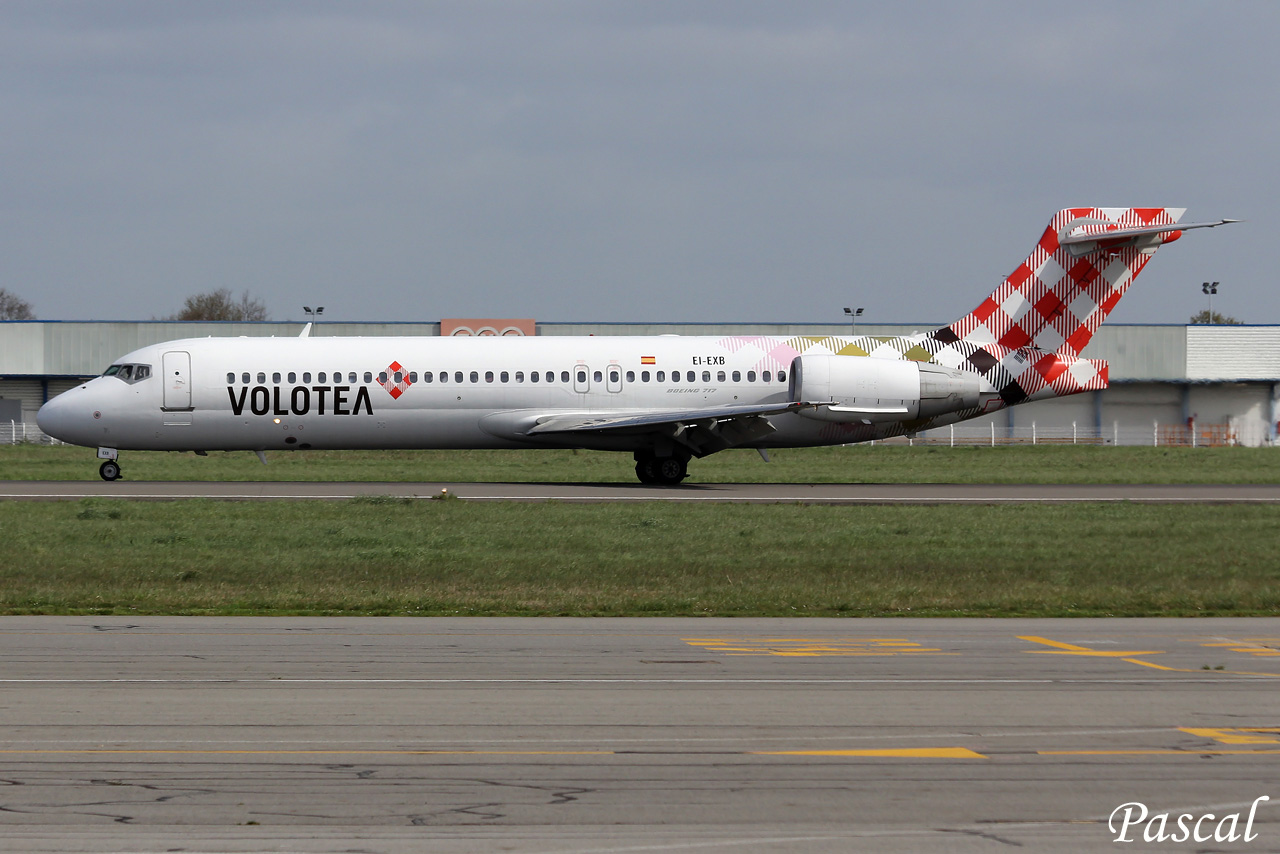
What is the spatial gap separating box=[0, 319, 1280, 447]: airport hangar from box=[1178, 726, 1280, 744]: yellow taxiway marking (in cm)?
5709

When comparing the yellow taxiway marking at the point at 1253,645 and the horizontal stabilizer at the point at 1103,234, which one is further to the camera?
the horizontal stabilizer at the point at 1103,234

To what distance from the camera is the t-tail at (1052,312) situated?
35094 mm

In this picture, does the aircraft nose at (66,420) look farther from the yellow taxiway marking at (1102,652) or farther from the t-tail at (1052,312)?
the yellow taxiway marking at (1102,652)

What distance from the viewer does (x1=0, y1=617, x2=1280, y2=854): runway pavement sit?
6.54 m

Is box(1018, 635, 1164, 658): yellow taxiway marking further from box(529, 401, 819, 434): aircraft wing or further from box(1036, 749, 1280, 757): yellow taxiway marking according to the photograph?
box(529, 401, 819, 434): aircraft wing

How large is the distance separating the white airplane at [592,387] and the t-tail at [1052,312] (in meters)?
→ 0.05

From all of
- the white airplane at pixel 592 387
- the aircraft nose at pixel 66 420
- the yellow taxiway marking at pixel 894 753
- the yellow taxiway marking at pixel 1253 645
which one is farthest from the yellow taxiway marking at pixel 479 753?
the aircraft nose at pixel 66 420

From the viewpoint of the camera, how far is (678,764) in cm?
768

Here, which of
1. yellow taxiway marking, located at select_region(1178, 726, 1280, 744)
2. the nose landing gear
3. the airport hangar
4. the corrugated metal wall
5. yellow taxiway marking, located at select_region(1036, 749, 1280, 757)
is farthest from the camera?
the corrugated metal wall

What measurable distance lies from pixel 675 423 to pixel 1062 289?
454 inches

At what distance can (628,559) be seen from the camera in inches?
752

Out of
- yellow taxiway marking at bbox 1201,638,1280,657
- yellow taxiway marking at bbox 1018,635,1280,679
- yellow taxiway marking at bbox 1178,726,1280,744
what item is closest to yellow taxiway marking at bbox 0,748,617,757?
yellow taxiway marking at bbox 1178,726,1280,744

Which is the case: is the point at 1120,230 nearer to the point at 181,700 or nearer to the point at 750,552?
the point at 750,552

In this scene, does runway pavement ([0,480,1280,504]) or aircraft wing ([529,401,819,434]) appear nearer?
runway pavement ([0,480,1280,504])
